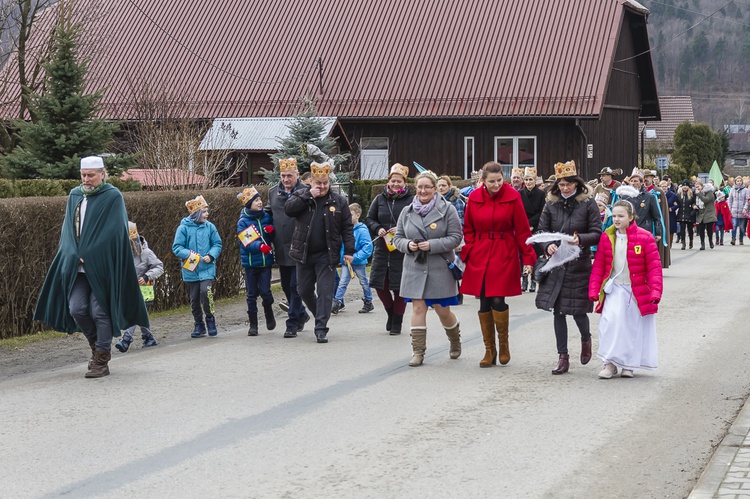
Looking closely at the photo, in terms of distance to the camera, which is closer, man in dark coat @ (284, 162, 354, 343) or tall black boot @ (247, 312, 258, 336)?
man in dark coat @ (284, 162, 354, 343)

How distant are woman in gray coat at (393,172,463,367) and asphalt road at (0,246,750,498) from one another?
0.47 meters

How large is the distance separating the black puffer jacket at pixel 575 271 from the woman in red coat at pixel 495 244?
0.91 feet

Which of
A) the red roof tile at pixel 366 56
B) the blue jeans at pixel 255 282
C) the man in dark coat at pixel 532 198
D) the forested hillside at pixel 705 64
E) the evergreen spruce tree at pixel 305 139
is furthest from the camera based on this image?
the forested hillside at pixel 705 64

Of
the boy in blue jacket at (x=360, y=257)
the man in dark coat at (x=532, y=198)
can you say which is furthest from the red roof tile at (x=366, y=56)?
the boy in blue jacket at (x=360, y=257)

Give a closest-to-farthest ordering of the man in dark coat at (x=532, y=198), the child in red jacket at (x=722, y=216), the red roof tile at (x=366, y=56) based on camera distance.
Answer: the man in dark coat at (x=532, y=198) < the child in red jacket at (x=722, y=216) < the red roof tile at (x=366, y=56)

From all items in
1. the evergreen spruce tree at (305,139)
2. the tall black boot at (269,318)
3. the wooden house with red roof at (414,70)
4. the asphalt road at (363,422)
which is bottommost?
the asphalt road at (363,422)

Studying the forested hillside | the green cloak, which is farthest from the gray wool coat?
the forested hillside

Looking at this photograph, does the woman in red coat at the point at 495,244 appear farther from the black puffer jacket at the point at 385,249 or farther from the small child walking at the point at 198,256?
the small child walking at the point at 198,256

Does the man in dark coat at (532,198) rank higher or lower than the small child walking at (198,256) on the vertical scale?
higher

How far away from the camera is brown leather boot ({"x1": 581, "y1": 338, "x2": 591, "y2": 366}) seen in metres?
10.8

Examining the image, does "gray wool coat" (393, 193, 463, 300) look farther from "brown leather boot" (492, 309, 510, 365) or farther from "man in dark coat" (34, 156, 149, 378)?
"man in dark coat" (34, 156, 149, 378)

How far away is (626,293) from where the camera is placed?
10.2 metres

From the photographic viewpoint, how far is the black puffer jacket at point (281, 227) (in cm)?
1323

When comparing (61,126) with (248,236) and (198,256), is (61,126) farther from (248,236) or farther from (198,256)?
(248,236)
